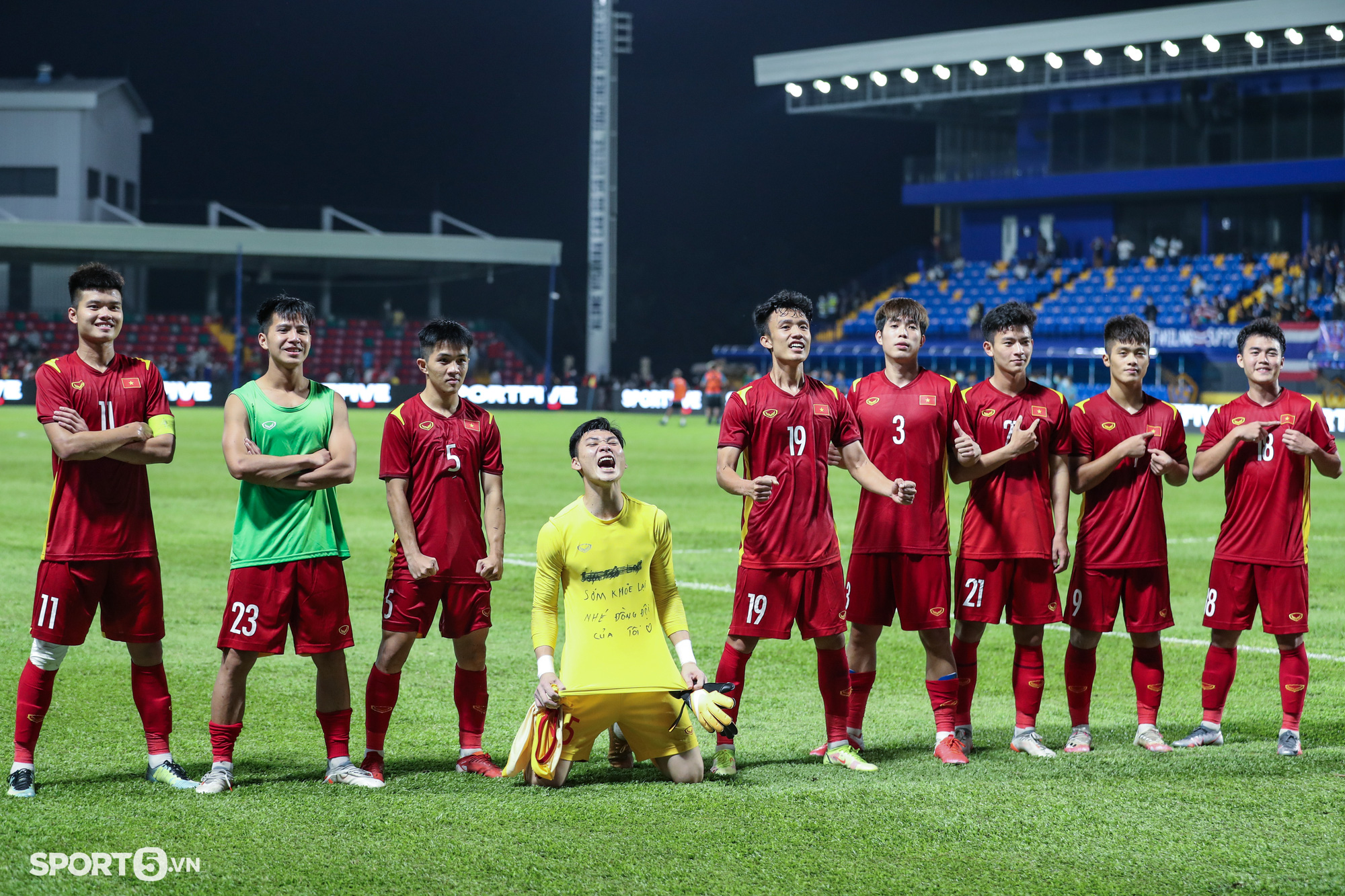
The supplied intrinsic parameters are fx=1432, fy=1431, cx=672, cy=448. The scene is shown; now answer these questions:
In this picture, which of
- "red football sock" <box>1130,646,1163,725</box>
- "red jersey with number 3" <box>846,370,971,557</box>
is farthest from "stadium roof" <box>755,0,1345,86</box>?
"red jersey with number 3" <box>846,370,971,557</box>

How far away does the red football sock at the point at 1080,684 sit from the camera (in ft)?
22.0

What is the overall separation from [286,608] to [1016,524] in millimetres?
3250

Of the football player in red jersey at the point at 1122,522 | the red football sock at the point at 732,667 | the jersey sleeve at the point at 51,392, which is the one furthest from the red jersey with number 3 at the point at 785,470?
the jersey sleeve at the point at 51,392

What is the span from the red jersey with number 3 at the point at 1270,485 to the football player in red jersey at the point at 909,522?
4.53ft

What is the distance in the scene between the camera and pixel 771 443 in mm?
6332

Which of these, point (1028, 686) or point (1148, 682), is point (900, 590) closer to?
point (1028, 686)

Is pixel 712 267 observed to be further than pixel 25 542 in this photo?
Yes

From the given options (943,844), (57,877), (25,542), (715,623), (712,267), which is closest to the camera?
(57,877)

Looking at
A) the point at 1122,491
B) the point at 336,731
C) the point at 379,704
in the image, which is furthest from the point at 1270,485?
the point at 336,731

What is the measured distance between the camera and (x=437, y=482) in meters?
6.13

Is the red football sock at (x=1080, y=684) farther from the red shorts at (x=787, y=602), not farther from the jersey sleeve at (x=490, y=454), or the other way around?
the jersey sleeve at (x=490, y=454)

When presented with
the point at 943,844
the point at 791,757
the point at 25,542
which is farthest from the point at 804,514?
the point at 25,542

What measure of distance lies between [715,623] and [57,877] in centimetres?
607

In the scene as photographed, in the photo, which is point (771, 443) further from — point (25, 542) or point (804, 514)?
point (25, 542)
